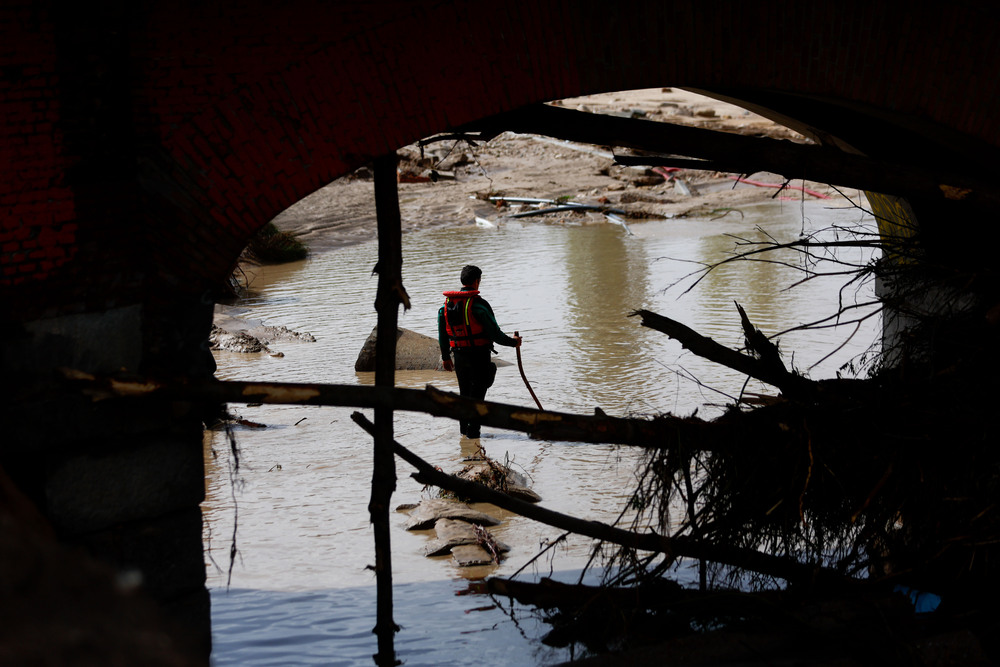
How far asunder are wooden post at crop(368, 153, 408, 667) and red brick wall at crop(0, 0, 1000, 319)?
0.31 metres

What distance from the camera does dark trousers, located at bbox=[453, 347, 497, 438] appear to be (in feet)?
31.4

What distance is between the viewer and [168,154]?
4418mm

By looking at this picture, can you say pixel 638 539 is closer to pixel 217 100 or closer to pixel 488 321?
pixel 217 100

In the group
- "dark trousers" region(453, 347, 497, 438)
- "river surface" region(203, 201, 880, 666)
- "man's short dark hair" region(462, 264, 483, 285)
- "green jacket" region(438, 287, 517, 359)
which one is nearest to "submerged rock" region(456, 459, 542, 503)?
"river surface" region(203, 201, 880, 666)

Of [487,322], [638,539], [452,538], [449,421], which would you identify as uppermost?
[487,322]

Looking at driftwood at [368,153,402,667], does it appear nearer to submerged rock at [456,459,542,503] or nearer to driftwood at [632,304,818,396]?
driftwood at [632,304,818,396]

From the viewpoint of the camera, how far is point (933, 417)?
5055 millimetres

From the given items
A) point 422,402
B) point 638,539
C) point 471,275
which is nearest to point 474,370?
point 471,275

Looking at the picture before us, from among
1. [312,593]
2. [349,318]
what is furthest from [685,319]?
[312,593]

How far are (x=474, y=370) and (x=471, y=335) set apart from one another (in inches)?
16.6

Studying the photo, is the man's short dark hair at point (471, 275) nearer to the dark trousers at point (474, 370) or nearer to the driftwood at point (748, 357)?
the dark trousers at point (474, 370)

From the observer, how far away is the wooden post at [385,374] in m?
4.85

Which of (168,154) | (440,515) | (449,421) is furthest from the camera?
(449,421)

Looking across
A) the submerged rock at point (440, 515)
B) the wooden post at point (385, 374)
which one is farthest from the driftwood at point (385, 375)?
the submerged rock at point (440, 515)
